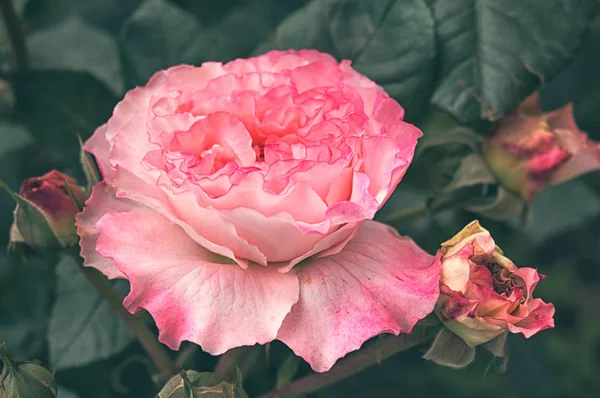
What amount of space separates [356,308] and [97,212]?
21 cm

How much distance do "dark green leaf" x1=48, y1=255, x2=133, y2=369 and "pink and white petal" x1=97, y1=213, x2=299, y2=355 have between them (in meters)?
0.23

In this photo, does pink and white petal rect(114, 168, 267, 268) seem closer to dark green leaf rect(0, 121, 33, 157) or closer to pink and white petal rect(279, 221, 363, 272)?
pink and white petal rect(279, 221, 363, 272)

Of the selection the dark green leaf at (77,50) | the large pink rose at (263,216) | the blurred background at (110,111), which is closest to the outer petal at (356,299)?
the large pink rose at (263,216)

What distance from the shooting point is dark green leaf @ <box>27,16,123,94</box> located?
0.94 m

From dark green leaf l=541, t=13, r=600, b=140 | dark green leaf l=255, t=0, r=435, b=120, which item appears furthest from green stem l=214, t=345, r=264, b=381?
dark green leaf l=541, t=13, r=600, b=140

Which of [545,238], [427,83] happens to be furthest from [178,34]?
[545,238]

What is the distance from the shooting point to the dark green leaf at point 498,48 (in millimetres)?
678

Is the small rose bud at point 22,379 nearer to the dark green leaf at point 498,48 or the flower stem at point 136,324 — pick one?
the flower stem at point 136,324

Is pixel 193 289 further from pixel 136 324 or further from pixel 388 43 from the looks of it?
pixel 388 43

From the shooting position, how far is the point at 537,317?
0.50m

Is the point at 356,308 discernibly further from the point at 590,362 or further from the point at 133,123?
the point at 590,362

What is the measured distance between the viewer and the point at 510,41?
70 centimetres

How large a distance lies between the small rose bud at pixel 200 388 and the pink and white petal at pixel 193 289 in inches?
1.9

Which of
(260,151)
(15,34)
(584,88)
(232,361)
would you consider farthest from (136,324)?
(584,88)
